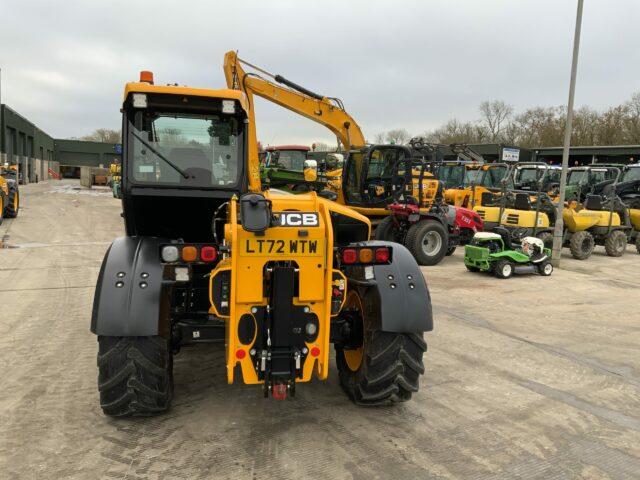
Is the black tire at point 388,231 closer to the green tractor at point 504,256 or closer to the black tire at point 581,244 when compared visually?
the green tractor at point 504,256

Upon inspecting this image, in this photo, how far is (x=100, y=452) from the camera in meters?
3.23

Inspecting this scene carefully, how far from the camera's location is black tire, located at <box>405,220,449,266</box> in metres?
11.3

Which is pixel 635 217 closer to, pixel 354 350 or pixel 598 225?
pixel 598 225

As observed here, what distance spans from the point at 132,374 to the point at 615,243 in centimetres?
1443

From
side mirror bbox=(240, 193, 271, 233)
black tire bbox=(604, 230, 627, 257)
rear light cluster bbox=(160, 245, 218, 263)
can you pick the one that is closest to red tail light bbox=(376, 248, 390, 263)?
side mirror bbox=(240, 193, 271, 233)

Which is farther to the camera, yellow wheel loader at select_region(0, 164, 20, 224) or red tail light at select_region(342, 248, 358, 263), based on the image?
yellow wheel loader at select_region(0, 164, 20, 224)

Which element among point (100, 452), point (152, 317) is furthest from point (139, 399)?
point (152, 317)

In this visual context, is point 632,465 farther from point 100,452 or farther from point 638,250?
point 638,250

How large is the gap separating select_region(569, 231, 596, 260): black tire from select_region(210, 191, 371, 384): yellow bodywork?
38.5ft

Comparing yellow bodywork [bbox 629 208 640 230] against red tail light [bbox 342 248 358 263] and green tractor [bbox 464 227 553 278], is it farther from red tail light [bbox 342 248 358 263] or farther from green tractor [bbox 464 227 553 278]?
red tail light [bbox 342 248 358 263]

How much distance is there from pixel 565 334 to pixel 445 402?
309cm

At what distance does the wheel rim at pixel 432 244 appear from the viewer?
1159 centimetres

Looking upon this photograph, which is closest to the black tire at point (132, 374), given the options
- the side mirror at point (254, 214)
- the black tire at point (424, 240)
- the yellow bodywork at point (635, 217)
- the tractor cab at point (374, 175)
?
the side mirror at point (254, 214)

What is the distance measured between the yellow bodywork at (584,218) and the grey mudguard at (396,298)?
435 inches
